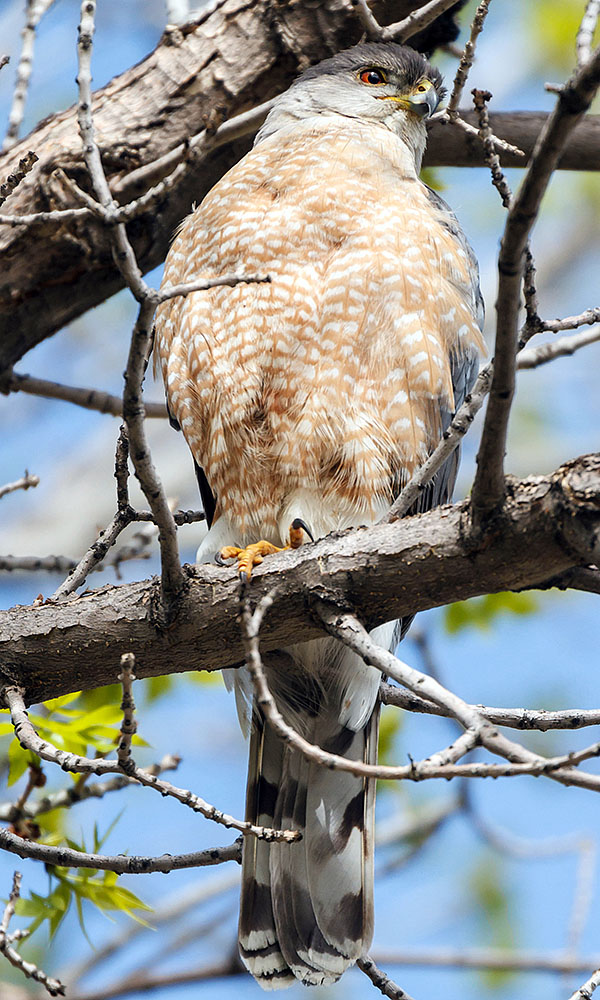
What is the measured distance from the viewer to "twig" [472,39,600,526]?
1579mm

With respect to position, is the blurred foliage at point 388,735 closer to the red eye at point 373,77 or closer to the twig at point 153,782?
the twig at point 153,782

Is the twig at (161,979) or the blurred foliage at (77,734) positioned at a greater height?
the blurred foliage at (77,734)

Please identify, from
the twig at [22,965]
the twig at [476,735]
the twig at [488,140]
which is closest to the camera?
the twig at [476,735]

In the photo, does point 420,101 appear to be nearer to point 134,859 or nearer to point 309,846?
point 309,846

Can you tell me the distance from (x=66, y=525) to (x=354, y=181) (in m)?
5.70

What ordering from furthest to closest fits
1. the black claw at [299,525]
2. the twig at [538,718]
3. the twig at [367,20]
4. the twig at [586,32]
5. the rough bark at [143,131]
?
the rough bark at [143,131] < the twig at [367,20] < the black claw at [299,525] < the twig at [538,718] < the twig at [586,32]

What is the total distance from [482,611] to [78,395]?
1.87m

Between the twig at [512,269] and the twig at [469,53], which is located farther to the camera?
the twig at [469,53]

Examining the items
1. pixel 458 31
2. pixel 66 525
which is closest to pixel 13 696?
pixel 458 31

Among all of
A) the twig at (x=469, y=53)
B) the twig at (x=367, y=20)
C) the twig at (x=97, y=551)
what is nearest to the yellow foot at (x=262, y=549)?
the twig at (x=97, y=551)

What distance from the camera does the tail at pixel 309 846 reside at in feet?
10.4

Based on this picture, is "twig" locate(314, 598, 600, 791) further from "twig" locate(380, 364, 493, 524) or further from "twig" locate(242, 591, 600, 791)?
"twig" locate(380, 364, 493, 524)

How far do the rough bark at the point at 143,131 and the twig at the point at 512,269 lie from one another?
2141 mm

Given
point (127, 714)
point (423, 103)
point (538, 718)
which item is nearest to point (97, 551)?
point (127, 714)
